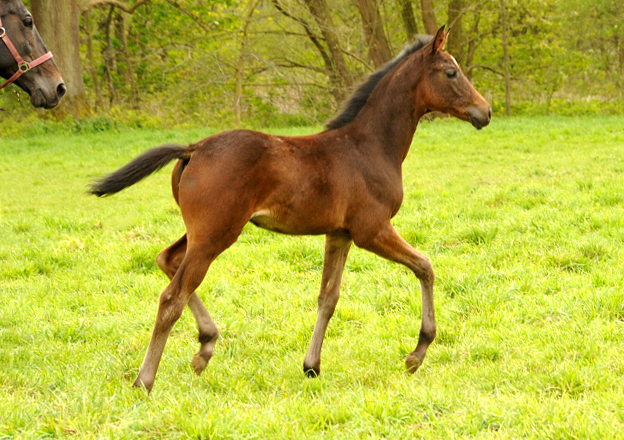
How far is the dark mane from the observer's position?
173 inches

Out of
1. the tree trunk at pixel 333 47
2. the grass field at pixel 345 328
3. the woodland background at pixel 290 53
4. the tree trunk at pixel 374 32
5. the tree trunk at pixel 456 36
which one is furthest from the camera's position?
the tree trunk at pixel 456 36

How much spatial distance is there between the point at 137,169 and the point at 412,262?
5.75ft

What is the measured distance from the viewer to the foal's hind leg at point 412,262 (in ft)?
13.1

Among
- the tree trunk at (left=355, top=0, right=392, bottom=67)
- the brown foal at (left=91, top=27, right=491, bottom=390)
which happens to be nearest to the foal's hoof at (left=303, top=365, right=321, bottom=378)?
the brown foal at (left=91, top=27, right=491, bottom=390)

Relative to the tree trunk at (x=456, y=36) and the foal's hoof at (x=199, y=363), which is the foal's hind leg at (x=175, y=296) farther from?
the tree trunk at (x=456, y=36)

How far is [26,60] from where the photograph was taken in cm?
528

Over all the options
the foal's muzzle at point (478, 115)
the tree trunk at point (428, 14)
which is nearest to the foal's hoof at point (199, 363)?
the foal's muzzle at point (478, 115)

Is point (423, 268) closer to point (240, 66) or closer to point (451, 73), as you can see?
point (451, 73)

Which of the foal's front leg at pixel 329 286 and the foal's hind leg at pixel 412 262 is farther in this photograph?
the foal's front leg at pixel 329 286

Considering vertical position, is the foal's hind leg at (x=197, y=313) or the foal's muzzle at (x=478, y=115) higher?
the foal's muzzle at (x=478, y=115)

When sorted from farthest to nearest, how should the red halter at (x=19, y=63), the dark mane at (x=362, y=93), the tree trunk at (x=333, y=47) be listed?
the tree trunk at (x=333, y=47)
the red halter at (x=19, y=63)
the dark mane at (x=362, y=93)

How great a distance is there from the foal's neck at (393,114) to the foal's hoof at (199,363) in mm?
1737

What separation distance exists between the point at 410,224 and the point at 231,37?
13516mm

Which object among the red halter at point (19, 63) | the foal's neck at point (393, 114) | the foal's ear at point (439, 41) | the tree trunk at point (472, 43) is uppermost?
the red halter at point (19, 63)
